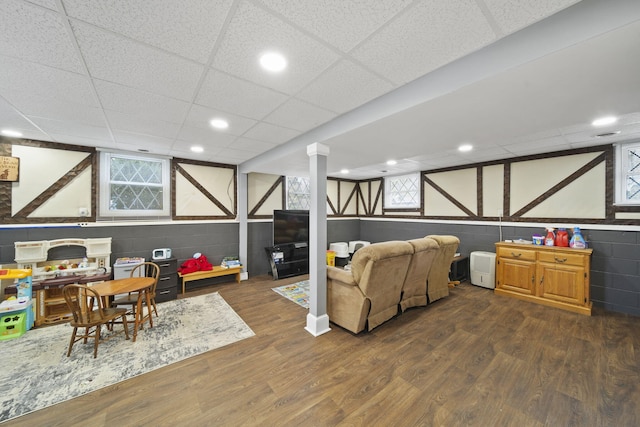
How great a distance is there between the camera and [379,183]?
23.2ft

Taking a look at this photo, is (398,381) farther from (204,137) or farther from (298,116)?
(204,137)

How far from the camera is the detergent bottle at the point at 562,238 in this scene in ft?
12.3

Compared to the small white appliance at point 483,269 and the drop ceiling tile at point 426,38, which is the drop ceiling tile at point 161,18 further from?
the small white appliance at point 483,269

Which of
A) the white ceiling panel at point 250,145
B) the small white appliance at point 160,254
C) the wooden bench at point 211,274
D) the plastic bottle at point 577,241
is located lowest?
the wooden bench at point 211,274

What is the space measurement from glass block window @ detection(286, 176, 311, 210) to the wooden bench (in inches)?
82.6

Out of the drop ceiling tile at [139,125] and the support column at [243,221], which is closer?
the drop ceiling tile at [139,125]

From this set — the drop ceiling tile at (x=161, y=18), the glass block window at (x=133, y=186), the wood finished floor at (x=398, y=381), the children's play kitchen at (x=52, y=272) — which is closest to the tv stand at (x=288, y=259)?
the wood finished floor at (x=398, y=381)

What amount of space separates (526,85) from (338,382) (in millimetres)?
2775

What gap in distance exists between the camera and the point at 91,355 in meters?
2.46

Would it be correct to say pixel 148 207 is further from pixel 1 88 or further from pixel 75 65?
pixel 75 65

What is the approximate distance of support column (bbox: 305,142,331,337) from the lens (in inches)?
116

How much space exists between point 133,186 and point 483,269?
22.3 ft

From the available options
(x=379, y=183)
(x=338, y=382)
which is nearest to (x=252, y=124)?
(x=338, y=382)

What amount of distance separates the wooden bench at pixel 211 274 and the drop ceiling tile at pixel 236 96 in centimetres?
336
